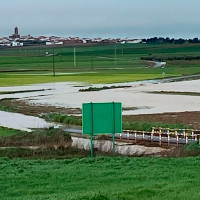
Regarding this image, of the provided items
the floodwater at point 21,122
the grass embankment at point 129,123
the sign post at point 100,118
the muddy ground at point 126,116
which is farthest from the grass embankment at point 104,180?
the floodwater at point 21,122

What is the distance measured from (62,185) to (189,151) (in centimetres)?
843

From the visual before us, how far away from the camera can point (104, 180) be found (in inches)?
411

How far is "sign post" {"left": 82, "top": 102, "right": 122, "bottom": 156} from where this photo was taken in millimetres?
18328

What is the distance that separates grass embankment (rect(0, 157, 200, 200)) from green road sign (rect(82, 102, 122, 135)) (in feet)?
13.9

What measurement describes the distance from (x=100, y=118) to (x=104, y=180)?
26.4ft

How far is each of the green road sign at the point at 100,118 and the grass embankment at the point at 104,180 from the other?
13.9 ft

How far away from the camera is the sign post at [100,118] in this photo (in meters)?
18.3

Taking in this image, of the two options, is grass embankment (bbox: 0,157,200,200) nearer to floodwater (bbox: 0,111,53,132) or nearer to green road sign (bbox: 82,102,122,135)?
green road sign (bbox: 82,102,122,135)

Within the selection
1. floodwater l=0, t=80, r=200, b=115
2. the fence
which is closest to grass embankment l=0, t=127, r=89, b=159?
the fence

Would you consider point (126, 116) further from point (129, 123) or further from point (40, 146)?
point (40, 146)

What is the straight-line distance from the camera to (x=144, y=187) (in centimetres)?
906

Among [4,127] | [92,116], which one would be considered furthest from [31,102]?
[92,116]

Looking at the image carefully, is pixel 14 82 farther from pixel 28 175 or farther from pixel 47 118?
pixel 28 175

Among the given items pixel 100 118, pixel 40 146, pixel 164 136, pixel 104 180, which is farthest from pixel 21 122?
pixel 104 180
